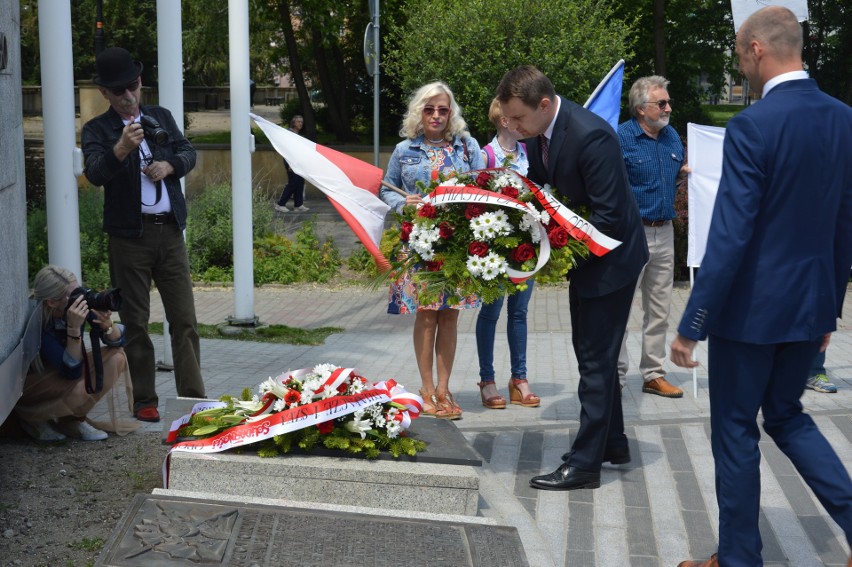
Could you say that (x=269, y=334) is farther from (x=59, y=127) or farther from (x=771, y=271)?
(x=771, y=271)

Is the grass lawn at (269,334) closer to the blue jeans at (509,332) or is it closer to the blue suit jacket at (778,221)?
the blue jeans at (509,332)

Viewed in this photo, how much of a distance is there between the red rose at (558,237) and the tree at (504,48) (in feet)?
39.2

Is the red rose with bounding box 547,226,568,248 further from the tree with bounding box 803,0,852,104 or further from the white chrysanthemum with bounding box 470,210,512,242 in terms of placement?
the tree with bounding box 803,0,852,104

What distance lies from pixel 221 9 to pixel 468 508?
1058 inches

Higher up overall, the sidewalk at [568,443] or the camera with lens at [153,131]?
the camera with lens at [153,131]

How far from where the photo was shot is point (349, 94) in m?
30.0

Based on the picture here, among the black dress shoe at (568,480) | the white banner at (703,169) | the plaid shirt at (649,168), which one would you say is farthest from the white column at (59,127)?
the white banner at (703,169)

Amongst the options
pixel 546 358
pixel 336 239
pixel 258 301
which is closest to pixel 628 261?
pixel 546 358

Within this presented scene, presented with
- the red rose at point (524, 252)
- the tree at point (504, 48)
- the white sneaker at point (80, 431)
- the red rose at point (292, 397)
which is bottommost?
the white sneaker at point (80, 431)

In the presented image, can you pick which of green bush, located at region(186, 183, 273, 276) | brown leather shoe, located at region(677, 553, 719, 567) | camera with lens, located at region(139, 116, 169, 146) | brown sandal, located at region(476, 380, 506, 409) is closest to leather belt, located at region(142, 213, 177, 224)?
camera with lens, located at region(139, 116, 169, 146)

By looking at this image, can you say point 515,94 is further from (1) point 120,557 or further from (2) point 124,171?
(1) point 120,557

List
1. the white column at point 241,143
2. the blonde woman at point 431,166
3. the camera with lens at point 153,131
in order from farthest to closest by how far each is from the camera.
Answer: the white column at point 241,143
the blonde woman at point 431,166
the camera with lens at point 153,131

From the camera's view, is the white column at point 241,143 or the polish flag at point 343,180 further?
the white column at point 241,143

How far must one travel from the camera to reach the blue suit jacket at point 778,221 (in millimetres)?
3883
